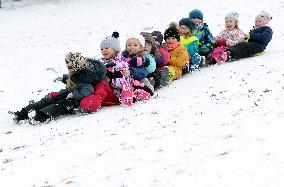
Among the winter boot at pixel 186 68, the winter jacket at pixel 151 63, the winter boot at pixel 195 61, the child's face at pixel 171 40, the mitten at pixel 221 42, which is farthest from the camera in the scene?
the mitten at pixel 221 42

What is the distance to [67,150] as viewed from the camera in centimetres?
695

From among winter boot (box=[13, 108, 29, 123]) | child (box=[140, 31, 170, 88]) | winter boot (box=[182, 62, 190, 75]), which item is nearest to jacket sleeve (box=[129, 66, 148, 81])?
child (box=[140, 31, 170, 88])

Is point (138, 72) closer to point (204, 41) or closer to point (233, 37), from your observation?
point (204, 41)

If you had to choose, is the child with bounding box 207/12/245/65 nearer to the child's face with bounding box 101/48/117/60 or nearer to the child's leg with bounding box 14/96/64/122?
the child's face with bounding box 101/48/117/60

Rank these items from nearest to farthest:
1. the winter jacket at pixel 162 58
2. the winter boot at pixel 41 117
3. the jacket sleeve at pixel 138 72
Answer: the winter boot at pixel 41 117, the jacket sleeve at pixel 138 72, the winter jacket at pixel 162 58

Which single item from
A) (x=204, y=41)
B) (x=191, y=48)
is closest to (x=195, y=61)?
(x=191, y=48)

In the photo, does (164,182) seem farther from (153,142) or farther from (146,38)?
(146,38)

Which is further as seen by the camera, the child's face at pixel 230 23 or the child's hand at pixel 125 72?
the child's face at pixel 230 23

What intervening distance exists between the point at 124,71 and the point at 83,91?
3.42 feet

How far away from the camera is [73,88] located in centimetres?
967

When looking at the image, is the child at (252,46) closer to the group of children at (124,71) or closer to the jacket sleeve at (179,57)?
the group of children at (124,71)

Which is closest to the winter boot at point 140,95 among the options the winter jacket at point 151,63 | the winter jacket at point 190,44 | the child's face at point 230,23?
the winter jacket at point 151,63

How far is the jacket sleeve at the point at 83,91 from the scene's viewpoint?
939 centimetres

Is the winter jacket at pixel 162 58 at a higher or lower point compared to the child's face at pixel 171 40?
lower
